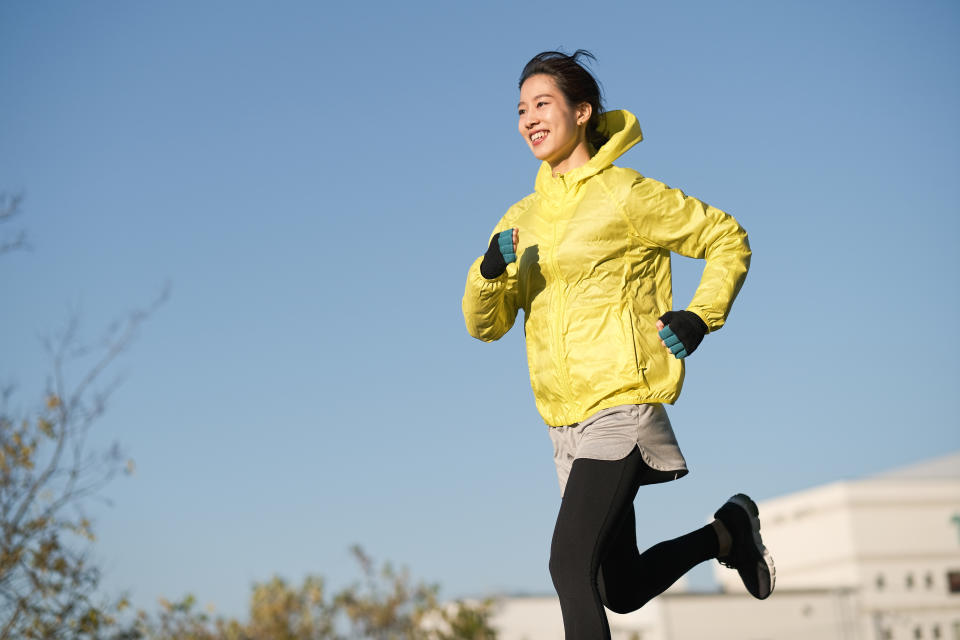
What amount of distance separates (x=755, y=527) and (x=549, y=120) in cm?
175

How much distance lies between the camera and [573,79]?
3801 mm

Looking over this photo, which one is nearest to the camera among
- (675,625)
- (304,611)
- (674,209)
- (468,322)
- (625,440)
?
(625,440)

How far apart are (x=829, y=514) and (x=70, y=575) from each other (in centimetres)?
5329

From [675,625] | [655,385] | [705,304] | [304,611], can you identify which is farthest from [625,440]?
[675,625]

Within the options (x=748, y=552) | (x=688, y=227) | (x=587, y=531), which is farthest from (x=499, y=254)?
(x=748, y=552)

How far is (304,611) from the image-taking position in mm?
26375

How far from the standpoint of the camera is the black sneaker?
399 cm

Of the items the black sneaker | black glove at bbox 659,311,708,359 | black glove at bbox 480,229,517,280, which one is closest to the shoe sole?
the black sneaker

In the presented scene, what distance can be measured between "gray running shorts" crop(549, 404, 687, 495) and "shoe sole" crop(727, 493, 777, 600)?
73 cm

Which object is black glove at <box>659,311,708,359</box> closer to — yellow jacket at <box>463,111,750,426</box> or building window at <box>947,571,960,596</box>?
yellow jacket at <box>463,111,750,426</box>

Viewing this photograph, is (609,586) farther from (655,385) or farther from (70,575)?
(70,575)

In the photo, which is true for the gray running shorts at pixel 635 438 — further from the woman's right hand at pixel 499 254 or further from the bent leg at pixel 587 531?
the woman's right hand at pixel 499 254

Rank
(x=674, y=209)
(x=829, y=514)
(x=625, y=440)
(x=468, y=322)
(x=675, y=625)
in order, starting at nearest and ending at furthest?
1. (x=625, y=440)
2. (x=674, y=209)
3. (x=468, y=322)
4. (x=675, y=625)
5. (x=829, y=514)

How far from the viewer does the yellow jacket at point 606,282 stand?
3.45m
